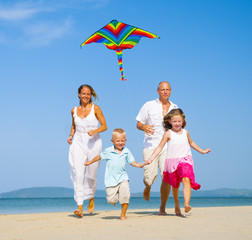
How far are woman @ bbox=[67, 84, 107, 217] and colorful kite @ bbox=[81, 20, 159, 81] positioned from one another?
179 centimetres

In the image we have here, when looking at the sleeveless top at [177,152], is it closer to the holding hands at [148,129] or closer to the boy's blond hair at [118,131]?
the holding hands at [148,129]

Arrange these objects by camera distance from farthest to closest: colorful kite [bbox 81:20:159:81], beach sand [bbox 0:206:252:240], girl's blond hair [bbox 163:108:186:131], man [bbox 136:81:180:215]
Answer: colorful kite [bbox 81:20:159:81] → man [bbox 136:81:180:215] → girl's blond hair [bbox 163:108:186:131] → beach sand [bbox 0:206:252:240]

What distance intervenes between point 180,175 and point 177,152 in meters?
0.39

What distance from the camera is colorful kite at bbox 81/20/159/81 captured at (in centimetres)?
952

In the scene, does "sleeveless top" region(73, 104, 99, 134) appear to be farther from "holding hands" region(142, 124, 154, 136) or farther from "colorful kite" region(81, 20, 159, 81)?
"colorful kite" region(81, 20, 159, 81)

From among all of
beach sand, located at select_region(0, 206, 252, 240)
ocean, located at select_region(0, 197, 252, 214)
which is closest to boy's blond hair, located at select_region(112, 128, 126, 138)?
beach sand, located at select_region(0, 206, 252, 240)

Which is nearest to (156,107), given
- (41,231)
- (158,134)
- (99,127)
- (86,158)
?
(158,134)

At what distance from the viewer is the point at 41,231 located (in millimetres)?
5469

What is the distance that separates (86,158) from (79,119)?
756 millimetres

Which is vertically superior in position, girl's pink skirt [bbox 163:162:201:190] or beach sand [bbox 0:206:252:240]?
girl's pink skirt [bbox 163:162:201:190]

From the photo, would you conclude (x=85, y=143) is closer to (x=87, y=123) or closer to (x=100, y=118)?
(x=87, y=123)

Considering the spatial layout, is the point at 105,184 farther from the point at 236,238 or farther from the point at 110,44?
the point at 110,44

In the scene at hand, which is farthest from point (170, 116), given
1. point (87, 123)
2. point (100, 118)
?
point (87, 123)

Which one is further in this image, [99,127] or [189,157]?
[99,127]
